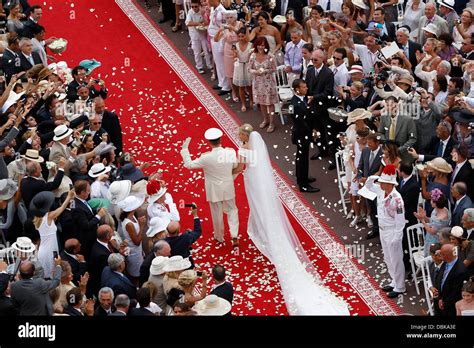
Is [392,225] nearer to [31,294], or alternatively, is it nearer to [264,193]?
[264,193]

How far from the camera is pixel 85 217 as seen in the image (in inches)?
564

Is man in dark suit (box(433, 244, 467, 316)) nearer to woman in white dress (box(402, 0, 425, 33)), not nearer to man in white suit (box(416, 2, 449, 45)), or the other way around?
A: man in white suit (box(416, 2, 449, 45))

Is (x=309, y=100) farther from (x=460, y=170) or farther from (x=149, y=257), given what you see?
(x=149, y=257)

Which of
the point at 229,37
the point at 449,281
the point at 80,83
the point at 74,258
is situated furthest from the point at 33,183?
the point at 229,37

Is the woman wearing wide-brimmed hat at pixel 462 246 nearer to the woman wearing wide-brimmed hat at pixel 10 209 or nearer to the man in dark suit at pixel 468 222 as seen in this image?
→ the man in dark suit at pixel 468 222

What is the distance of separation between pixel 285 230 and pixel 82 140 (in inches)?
122

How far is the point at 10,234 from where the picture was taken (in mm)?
14906

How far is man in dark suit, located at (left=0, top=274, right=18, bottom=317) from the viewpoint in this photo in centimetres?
1238

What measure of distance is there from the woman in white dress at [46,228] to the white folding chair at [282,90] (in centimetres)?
574

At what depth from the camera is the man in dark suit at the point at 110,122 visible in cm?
1717

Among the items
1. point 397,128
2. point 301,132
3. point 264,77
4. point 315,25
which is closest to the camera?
point 397,128

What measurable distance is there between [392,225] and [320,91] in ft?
11.5

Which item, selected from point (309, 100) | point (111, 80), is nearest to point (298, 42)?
point (309, 100)

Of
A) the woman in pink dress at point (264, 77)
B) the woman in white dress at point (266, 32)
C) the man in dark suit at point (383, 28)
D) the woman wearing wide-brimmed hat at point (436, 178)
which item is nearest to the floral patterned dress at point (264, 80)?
the woman in pink dress at point (264, 77)
